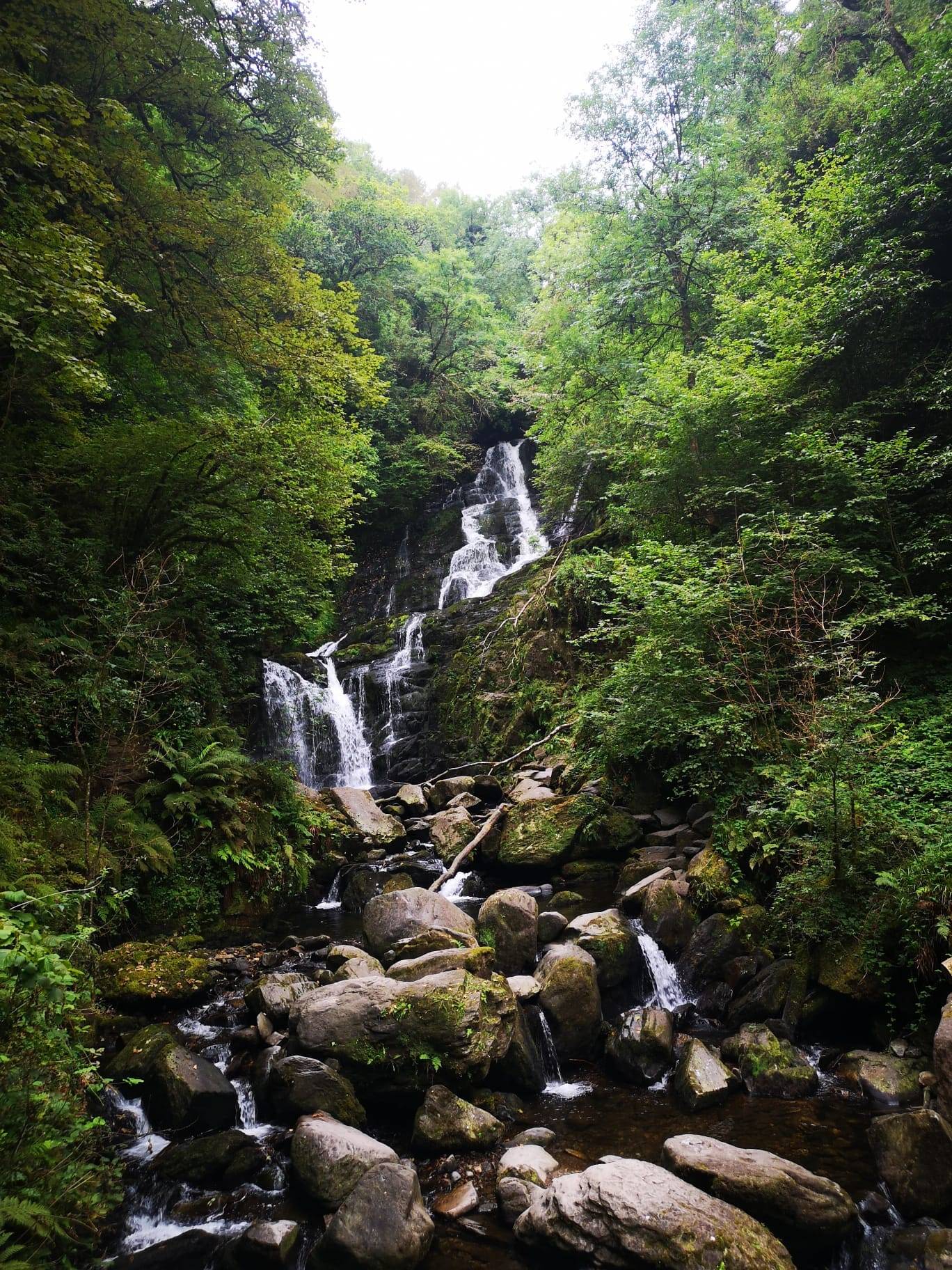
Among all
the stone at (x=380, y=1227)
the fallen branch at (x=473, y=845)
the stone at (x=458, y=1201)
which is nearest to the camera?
the stone at (x=380, y=1227)

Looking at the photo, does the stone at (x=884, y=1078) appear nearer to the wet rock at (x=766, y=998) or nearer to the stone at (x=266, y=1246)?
the wet rock at (x=766, y=998)

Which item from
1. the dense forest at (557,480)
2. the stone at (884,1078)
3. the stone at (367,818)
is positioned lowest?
the stone at (884,1078)

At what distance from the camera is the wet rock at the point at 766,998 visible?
498cm

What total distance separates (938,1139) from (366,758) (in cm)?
1189

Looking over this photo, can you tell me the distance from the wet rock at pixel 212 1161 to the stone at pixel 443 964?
147 centimetres

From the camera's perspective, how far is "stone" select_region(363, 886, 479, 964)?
233 inches

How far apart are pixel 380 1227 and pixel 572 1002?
7.77ft

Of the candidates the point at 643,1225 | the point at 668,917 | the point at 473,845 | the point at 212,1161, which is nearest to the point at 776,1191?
the point at 643,1225

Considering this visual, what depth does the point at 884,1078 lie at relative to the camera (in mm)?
4176

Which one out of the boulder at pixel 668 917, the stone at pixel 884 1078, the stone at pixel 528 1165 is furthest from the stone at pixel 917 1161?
the boulder at pixel 668 917

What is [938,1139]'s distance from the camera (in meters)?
3.35

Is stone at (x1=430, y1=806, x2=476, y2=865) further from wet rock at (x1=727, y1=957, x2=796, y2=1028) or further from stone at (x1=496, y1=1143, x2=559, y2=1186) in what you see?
stone at (x1=496, y1=1143, x2=559, y2=1186)

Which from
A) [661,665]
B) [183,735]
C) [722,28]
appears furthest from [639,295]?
[183,735]

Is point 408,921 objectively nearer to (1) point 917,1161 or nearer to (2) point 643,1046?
(2) point 643,1046
